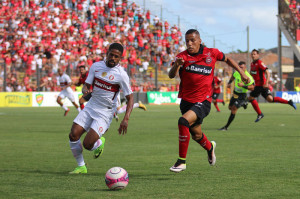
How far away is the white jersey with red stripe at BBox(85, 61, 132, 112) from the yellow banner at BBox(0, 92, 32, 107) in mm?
29479

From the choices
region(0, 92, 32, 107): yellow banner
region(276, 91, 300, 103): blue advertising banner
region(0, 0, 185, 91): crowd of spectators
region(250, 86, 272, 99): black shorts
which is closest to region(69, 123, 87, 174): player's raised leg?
region(250, 86, 272, 99): black shorts

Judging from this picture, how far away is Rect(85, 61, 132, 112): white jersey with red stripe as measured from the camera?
856 centimetres

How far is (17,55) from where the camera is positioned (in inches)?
A: 1391

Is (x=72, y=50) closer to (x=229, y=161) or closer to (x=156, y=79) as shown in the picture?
(x=156, y=79)

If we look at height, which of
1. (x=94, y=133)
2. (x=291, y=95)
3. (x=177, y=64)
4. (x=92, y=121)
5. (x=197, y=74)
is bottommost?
(x=291, y=95)

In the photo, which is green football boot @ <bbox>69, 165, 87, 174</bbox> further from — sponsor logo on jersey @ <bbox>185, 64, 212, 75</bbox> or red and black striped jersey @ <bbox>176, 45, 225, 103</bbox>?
sponsor logo on jersey @ <bbox>185, 64, 212, 75</bbox>

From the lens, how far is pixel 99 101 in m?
8.73

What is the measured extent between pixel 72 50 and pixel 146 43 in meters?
8.23

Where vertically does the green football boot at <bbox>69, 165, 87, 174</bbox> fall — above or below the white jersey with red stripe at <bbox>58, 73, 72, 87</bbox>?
below

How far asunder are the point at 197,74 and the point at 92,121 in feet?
6.01

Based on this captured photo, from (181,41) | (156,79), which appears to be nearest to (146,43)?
(156,79)

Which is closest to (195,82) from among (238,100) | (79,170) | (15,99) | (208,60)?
(208,60)

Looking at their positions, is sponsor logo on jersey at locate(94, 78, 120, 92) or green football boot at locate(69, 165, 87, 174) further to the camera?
sponsor logo on jersey at locate(94, 78, 120, 92)

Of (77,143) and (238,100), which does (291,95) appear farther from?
(77,143)
